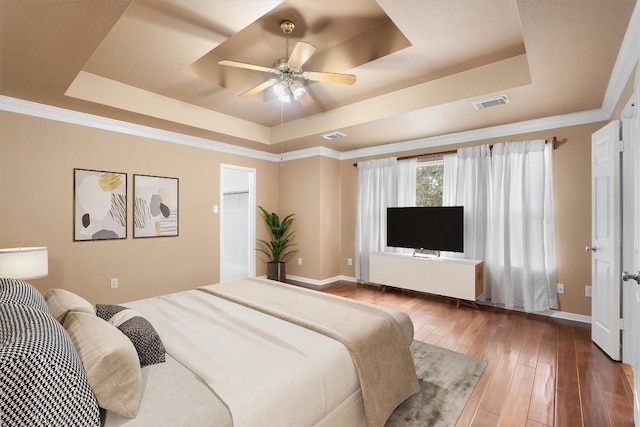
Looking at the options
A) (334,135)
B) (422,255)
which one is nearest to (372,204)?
(422,255)

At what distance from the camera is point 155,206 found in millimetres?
4203

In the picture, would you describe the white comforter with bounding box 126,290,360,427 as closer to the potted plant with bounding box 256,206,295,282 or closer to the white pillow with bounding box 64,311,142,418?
the white pillow with bounding box 64,311,142,418

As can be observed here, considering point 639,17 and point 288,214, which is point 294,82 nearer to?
point 639,17

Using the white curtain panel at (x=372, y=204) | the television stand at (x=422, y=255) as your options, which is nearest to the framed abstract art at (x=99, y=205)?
the white curtain panel at (x=372, y=204)

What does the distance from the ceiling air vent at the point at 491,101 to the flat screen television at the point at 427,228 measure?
56.7 inches

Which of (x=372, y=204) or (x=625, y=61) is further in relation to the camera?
(x=372, y=204)

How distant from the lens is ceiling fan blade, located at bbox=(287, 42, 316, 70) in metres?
2.46

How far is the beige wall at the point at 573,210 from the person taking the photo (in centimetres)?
355

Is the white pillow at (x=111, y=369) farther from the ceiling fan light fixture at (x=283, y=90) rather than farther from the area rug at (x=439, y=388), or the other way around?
the ceiling fan light fixture at (x=283, y=90)

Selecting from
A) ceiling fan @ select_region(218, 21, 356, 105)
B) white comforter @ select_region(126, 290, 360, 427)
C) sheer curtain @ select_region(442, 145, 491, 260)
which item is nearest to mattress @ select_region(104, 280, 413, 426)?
white comforter @ select_region(126, 290, 360, 427)

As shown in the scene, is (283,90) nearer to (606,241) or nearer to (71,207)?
(71,207)

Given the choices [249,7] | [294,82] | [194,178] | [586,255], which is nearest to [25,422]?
[249,7]

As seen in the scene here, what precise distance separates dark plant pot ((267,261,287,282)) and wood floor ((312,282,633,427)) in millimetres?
2276

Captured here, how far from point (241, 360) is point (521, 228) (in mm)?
3892
